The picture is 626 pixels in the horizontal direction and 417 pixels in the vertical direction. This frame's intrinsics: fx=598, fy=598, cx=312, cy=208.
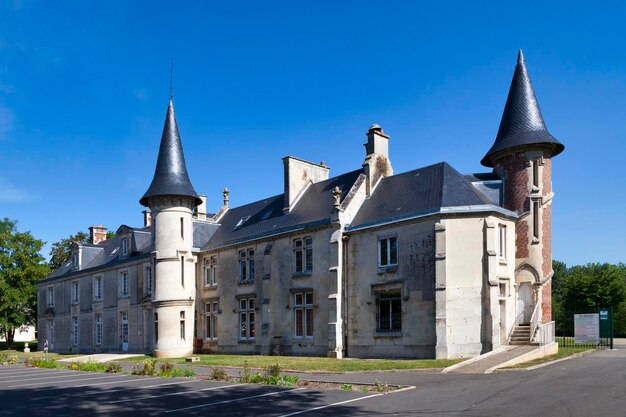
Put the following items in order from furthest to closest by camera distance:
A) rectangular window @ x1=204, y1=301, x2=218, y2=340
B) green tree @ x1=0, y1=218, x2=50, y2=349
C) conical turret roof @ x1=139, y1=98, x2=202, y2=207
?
green tree @ x1=0, y1=218, x2=50, y2=349, rectangular window @ x1=204, y1=301, x2=218, y2=340, conical turret roof @ x1=139, y1=98, x2=202, y2=207

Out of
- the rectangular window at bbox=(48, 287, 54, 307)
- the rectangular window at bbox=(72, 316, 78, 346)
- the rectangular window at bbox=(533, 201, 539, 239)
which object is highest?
the rectangular window at bbox=(533, 201, 539, 239)

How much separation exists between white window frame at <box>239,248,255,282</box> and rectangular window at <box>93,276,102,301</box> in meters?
15.4

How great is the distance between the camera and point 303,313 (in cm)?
3136

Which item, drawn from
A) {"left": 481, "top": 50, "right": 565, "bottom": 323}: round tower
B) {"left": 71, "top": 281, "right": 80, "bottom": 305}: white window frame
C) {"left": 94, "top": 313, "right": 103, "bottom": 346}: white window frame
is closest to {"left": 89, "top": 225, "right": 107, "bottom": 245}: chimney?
{"left": 71, "top": 281, "right": 80, "bottom": 305}: white window frame

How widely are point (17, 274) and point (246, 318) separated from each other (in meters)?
32.2

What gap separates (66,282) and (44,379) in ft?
98.1

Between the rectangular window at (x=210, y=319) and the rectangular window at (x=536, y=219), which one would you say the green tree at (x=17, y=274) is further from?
the rectangular window at (x=536, y=219)

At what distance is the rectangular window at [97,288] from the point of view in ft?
150

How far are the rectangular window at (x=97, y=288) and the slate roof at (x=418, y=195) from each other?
2462cm

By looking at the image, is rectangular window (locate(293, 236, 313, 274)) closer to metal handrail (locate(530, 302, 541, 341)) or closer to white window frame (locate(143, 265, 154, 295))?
metal handrail (locate(530, 302, 541, 341))

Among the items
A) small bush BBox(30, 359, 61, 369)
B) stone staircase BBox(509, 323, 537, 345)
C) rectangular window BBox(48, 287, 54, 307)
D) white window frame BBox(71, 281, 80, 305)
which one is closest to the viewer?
stone staircase BBox(509, 323, 537, 345)

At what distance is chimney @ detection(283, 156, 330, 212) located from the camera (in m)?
35.3

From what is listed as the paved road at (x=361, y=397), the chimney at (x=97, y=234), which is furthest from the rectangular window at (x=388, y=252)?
the chimney at (x=97, y=234)

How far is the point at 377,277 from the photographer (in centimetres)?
2803
